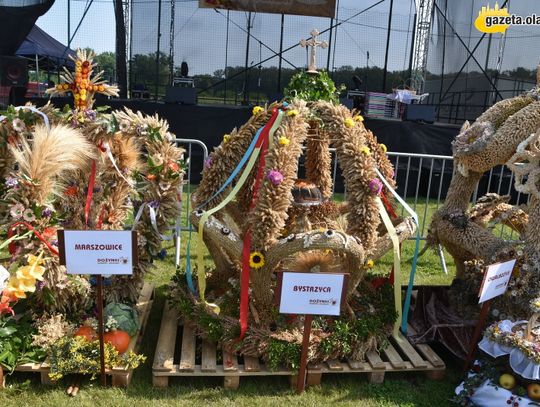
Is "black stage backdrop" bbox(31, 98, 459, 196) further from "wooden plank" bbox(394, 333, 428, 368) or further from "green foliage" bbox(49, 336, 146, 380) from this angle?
"green foliage" bbox(49, 336, 146, 380)

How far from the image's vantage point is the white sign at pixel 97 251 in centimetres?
241

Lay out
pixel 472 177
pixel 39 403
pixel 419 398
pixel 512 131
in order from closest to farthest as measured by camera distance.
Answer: pixel 39 403, pixel 419 398, pixel 512 131, pixel 472 177

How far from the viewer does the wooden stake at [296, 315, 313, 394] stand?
2.64 meters


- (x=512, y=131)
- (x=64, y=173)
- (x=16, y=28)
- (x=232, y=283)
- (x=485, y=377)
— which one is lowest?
(x=485, y=377)

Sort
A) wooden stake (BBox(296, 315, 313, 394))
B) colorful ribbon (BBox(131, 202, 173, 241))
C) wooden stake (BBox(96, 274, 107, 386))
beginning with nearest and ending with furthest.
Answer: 1. wooden stake (BBox(96, 274, 107, 386))
2. wooden stake (BBox(296, 315, 313, 394))
3. colorful ribbon (BBox(131, 202, 173, 241))

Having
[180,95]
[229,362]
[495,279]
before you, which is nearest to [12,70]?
[180,95]

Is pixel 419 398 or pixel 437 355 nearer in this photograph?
pixel 419 398

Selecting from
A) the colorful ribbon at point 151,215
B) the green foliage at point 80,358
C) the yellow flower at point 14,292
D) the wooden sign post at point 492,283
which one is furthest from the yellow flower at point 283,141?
the yellow flower at point 14,292

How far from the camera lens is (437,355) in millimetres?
3291

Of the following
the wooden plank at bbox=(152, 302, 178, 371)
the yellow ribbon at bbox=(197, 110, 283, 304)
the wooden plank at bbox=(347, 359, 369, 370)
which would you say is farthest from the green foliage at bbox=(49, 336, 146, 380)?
the wooden plank at bbox=(347, 359, 369, 370)

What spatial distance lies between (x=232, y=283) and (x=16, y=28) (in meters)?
9.47

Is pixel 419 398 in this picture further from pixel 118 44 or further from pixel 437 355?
pixel 118 44

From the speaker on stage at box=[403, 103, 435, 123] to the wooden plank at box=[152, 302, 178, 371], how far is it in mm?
7789

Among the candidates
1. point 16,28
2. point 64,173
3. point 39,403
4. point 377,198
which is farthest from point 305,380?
point 16,28
